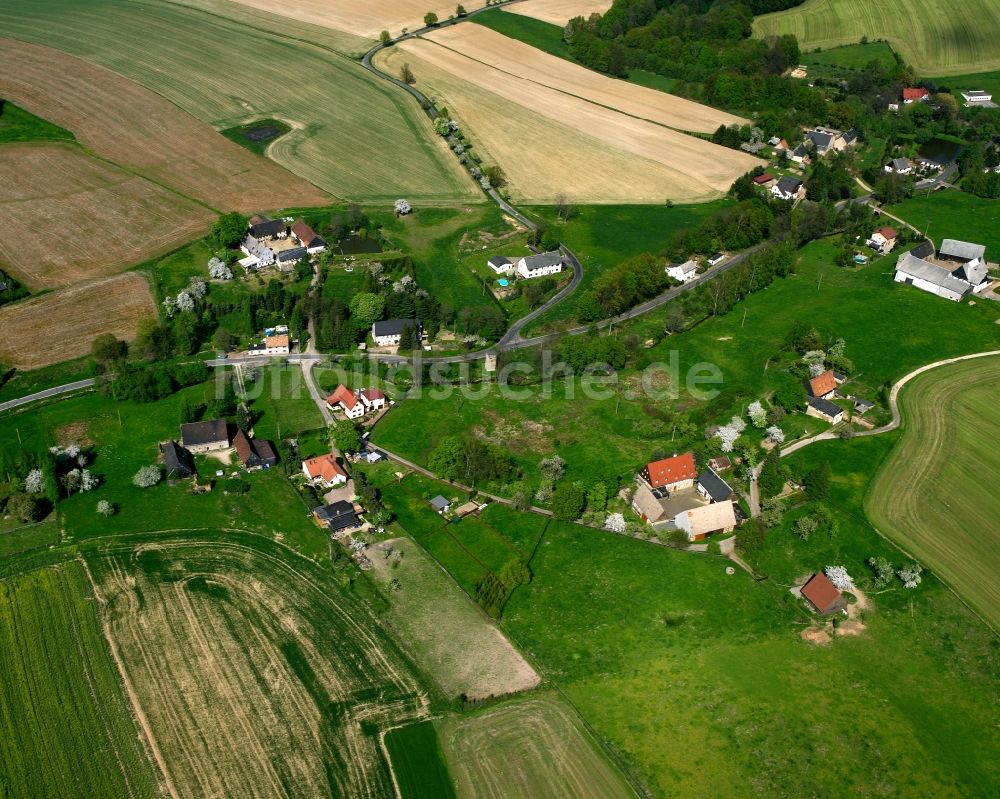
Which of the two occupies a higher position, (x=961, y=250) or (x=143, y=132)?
(x=961, y=250)

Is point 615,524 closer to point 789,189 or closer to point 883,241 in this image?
point 883,241

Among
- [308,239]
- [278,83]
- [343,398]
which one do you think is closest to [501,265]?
[308,239]

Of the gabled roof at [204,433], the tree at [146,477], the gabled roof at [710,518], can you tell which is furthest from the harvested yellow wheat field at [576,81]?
the tree at [146,477]

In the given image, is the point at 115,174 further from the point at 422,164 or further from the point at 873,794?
the point at 873,794

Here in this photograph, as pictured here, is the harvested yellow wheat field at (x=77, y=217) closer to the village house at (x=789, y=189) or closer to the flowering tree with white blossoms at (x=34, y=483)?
the flowering tree with white blossoms at (x=34, y=483)

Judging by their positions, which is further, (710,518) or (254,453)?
(254,453)

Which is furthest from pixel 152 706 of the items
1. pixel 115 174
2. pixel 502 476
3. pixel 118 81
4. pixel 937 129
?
pixel 937 129

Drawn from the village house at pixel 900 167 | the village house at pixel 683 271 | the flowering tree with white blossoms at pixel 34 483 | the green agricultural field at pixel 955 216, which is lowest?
the flowering tree with white blossoms at pixel 34 483

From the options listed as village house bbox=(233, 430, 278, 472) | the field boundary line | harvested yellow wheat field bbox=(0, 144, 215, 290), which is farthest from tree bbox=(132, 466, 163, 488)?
harvested yellow wheat field bbox=(0, 144, 215, 290)
